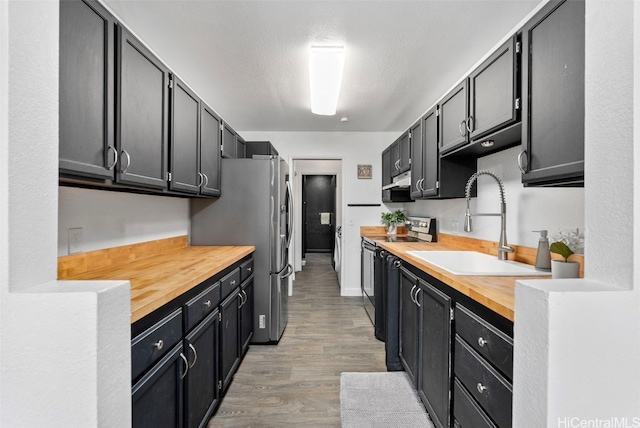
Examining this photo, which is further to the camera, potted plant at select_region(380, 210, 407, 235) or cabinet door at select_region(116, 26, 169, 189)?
potted plant at select_region(380, 210, 407, 235)

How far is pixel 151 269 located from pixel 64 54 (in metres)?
1.10

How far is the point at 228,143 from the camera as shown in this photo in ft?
9.86

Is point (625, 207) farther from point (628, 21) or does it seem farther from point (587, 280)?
point (628, 21)

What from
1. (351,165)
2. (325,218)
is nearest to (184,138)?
(351,165)

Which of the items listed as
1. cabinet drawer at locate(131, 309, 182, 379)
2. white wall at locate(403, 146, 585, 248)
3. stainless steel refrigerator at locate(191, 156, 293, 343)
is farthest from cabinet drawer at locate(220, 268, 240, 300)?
white wall at locate(403, 146, 585, 248)

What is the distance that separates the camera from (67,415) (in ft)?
2.15

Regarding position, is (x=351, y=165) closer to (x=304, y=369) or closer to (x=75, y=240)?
(x=304, y=369)

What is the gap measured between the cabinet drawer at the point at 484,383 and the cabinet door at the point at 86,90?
5.50 ft

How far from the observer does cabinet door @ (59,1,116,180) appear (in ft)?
3.52

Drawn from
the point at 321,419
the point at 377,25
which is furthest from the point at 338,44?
the point at 321,419

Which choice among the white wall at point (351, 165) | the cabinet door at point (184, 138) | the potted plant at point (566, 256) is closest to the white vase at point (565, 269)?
the potted plant at point (566, 256)

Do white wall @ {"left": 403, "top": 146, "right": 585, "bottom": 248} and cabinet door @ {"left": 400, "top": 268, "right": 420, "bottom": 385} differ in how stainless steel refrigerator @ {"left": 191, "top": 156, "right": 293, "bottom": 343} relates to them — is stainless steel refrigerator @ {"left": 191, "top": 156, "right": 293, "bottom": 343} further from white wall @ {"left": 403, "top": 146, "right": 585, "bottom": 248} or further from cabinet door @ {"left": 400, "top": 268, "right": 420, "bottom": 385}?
white wall @ {"left": 403, "top": 146, "right": 585, "bottom": 248}

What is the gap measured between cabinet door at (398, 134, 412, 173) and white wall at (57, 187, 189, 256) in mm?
2258

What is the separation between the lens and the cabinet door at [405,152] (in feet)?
10.4
